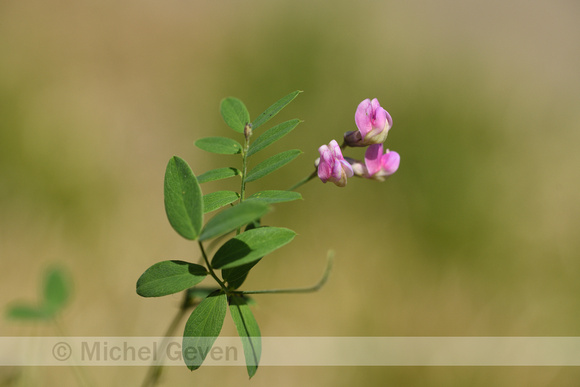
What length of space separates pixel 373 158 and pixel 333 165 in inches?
2.6

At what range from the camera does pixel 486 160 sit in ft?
6.19

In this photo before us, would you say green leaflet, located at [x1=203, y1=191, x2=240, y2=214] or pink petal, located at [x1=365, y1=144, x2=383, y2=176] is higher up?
pink petal, located at [x1=365, y1=144, x2=383, y2=176]

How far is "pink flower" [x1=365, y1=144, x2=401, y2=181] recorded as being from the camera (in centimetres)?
60

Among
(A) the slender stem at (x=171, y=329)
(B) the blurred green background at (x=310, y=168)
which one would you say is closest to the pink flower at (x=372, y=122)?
(A) the slender stem at (x=171, y=329)

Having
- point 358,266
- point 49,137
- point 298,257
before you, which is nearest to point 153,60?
point 49,137

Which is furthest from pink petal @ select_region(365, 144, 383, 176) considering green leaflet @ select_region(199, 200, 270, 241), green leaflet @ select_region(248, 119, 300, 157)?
green leaflet @ select_region(199, 200, 270, 241)

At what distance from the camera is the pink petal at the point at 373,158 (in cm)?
60

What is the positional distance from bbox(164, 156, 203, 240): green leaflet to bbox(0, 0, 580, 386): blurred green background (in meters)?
0.63

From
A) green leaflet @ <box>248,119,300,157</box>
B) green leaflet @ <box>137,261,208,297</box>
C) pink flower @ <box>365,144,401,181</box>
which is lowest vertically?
green leaflet @ <box>137,261,208,297</box>

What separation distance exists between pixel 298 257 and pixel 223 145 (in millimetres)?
977

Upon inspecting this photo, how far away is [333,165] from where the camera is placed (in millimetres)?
570

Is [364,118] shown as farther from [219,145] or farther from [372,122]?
[219,145]

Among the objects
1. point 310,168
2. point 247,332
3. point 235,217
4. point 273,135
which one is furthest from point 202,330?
point 310,168

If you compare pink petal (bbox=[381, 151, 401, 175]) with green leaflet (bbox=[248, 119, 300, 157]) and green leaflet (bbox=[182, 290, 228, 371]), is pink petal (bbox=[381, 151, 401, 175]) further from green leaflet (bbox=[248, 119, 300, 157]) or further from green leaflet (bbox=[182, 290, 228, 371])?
green leaflet (bbox=[182, 290, 228, 371])
